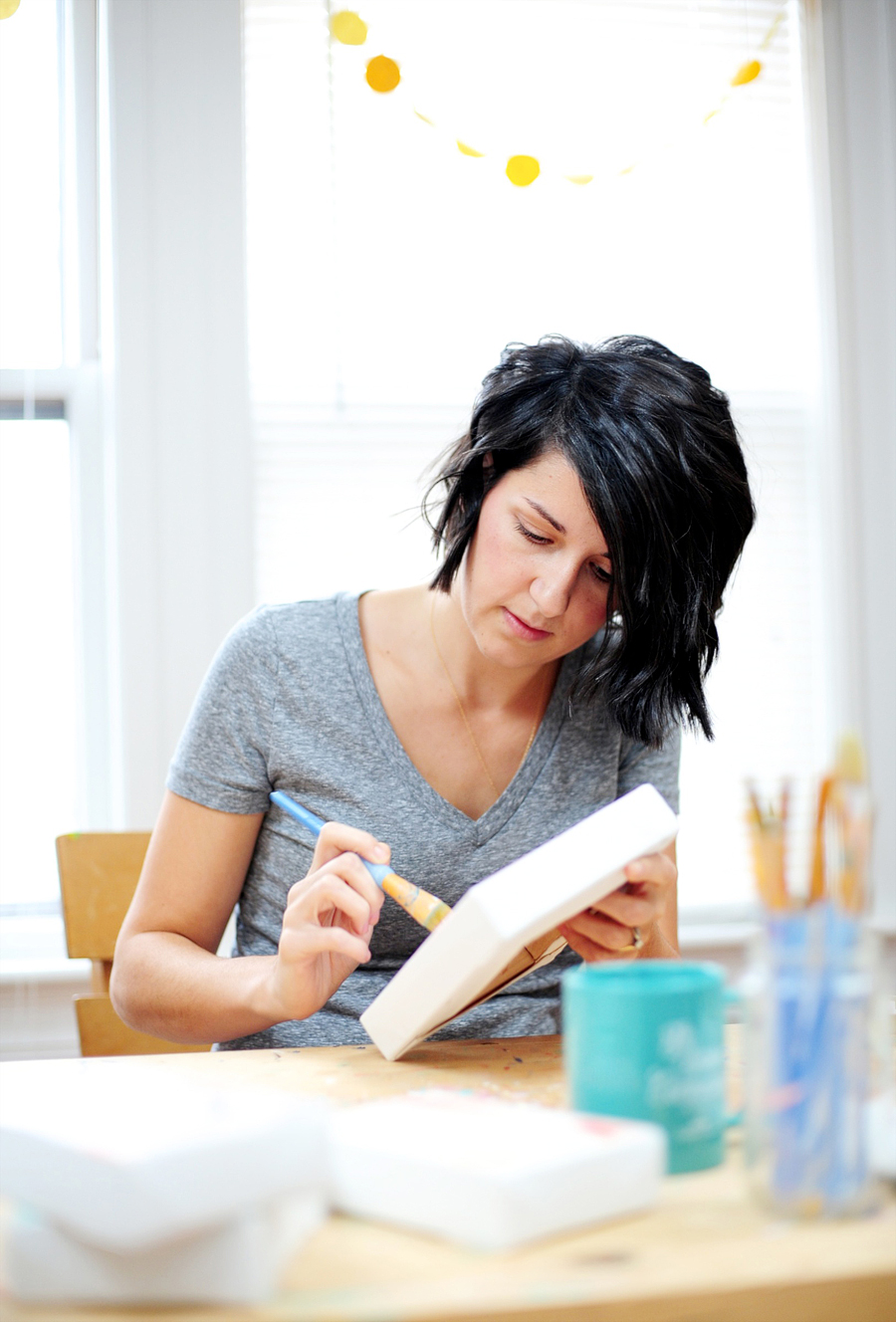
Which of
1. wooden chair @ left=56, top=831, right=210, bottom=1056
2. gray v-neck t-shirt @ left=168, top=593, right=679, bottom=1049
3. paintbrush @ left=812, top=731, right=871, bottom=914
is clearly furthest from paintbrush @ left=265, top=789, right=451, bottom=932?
wooden chair @ left=56, top=831, right=210, bottom=1056

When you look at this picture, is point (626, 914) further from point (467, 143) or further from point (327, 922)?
point (467, 143)

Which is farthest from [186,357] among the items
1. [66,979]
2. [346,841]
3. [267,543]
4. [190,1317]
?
[190,1317]

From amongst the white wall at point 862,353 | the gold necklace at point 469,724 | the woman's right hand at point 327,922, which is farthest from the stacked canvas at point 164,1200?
the white wall at point 862,353

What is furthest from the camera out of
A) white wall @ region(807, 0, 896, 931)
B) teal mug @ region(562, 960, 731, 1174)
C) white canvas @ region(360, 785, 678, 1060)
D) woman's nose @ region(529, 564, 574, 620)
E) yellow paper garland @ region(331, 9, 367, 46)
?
white wall @ region(807, 0, 896, 931)

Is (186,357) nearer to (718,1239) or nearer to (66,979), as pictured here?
(66,979)

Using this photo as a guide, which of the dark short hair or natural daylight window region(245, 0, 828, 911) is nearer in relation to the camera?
the dark short hair

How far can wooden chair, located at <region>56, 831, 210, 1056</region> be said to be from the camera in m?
1.25

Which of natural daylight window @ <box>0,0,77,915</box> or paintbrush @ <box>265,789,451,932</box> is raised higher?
natural daylight window @ <box>0,0,77,915</box>

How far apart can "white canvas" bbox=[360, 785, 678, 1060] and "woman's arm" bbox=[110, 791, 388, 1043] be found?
77mm

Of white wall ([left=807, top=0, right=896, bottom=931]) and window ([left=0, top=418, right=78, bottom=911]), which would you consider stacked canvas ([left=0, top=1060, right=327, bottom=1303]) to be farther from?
white wall ([left=807, top=0, right=896, bottom=931])

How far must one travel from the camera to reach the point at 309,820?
3.28ft

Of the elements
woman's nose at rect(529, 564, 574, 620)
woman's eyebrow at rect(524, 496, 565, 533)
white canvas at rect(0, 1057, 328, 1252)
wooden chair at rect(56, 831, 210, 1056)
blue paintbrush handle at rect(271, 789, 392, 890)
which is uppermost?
woman's eyebrow at rect(524, 496, 565, 533)

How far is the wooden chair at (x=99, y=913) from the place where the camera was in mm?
1248

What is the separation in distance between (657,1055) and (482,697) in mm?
708
